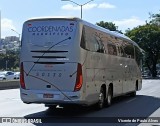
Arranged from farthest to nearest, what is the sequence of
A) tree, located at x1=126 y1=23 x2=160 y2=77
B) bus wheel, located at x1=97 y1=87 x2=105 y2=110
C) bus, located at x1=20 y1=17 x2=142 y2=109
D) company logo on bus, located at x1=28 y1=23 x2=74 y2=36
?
tree, located at x1=126 y1=23 x2=160 y2=77 < bus wheel, located at x1=97 y1=87 x2=105 y2=110 < company logo on bus, located at x1=28 y1=23 x2=74 y2=36 < bus, located at x1=20 y1=17 x2=142 y2=109

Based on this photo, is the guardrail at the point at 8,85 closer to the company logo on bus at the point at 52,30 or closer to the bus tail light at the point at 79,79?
the company logo on bus at the point at 52,30

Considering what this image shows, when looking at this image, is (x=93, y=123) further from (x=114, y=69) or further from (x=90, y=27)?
(x=114, y=69)

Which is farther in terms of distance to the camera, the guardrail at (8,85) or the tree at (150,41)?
the tree at (150,41)

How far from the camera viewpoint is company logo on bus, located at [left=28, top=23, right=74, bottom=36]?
547 inches

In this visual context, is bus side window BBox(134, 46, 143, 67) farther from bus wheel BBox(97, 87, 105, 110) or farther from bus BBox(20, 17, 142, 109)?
bus BBox(20, 17, 142, 109)

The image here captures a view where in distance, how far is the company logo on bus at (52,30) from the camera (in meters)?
13.9

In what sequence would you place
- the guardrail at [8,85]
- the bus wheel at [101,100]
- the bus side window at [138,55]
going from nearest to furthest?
1. the bus wheel at [101,100]
2. the bus side window at [138,55]
3. the guardrail at [8,85]

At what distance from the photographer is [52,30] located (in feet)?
46.0

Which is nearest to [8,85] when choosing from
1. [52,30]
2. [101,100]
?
[101,100]

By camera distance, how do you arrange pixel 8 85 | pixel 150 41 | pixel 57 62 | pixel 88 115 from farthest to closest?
pixel 150 41 → pixel 8 85 → pixel 88 115 → pixel 57 62

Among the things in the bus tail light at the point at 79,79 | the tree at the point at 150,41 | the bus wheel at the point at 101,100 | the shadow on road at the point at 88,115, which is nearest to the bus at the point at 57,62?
the bus tail light at the point at 79,79

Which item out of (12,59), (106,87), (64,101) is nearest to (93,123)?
(64,101)

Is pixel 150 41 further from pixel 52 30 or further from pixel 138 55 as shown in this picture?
pixel 52 30

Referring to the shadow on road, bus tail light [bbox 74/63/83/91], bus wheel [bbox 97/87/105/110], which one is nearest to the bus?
bus tail light [bbox 74/63/83/91]
